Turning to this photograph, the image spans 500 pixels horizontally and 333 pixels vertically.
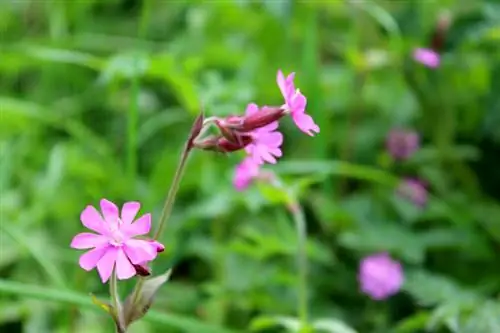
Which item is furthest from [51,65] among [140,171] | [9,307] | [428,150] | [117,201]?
[428,150]

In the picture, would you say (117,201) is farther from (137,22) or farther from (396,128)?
(137,22)

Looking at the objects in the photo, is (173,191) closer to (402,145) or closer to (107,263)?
(107,263)

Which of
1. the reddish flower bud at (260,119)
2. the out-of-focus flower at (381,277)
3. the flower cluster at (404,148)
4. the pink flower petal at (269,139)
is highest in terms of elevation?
the flower cluster at (404,148)

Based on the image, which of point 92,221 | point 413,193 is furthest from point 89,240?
point 413,193

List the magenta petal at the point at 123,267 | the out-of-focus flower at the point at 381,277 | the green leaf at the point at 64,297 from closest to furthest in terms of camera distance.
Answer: the magenta petal at the point at 123,267
the green leaf at the point at 64,297
the out-of-focus flower at the point at 381,277

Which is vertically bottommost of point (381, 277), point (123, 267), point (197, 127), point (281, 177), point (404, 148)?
point (123, 267)

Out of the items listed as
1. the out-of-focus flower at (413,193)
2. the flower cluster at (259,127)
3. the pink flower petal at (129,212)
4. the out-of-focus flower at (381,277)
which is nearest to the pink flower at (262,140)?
the flower cluster at (259,127)

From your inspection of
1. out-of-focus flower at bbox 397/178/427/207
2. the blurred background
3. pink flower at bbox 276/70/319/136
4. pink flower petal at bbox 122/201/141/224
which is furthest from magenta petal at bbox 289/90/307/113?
out-of-focus flower at bbox 397/178/427/207

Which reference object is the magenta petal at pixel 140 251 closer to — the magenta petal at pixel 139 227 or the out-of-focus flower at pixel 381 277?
the magenta petal at pixel 139 227
